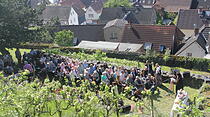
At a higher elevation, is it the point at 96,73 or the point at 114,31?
the point at 114,31

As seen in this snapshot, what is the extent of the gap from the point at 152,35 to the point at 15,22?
2242 centimetres

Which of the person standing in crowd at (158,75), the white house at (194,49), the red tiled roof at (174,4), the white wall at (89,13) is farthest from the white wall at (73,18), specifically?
the person standing in crowd at (158,75)

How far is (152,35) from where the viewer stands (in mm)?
39406

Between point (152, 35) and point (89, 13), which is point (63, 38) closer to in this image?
point (152, 35)

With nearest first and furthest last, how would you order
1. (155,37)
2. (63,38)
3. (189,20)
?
(155,37), (63,38), (189,20)

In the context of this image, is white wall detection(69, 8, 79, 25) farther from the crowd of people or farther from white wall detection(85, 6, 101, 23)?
the crowd of people

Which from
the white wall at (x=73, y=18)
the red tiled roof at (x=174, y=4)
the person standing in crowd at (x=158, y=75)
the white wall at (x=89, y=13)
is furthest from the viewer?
the white wall at (x=89, y=13)

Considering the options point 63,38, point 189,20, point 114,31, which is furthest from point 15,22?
point 189,20

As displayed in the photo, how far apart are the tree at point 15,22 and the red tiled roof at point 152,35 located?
19.4 metres

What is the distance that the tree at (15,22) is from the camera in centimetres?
2217

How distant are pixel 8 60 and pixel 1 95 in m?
12.4

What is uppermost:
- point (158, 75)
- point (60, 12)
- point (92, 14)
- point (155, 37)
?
point (60, 12)

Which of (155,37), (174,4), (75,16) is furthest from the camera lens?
(174,4)

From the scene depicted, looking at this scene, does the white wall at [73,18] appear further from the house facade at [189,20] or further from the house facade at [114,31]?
the house facade at [189,20]
